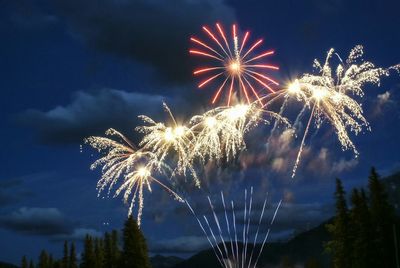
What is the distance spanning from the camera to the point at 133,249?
74.7 m

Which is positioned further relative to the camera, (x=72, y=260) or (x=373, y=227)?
(x=72, y=260)

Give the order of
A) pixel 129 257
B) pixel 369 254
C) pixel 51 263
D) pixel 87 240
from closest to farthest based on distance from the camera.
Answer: pixel 369 254 < pixel 129 257 < pixel 87 240 < pixel 51 263

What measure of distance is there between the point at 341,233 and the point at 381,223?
604 cm

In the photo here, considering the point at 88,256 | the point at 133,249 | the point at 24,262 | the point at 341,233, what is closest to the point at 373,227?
the point at 341,233

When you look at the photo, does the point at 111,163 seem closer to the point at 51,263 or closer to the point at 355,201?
the point at 355,201

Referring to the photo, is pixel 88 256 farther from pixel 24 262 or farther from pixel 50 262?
pixel 24 262

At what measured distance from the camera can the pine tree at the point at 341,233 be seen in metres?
61.5

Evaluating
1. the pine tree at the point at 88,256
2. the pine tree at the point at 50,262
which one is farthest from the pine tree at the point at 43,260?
the pine tree at the point at 88,256

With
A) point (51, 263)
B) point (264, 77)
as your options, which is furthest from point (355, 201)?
point (51, 263)

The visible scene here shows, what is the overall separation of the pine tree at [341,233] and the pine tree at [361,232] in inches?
64.0

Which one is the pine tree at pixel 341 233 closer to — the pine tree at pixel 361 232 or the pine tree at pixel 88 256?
the pine tree at pixel 361 232

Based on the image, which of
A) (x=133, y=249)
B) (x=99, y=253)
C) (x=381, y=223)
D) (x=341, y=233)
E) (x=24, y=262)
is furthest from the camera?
(x=24, y=262)

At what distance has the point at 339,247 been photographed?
62.5m

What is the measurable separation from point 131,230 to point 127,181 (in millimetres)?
29218
